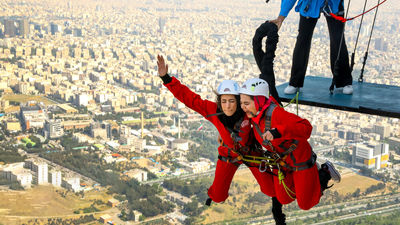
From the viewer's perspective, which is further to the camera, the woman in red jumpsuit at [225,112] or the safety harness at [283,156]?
the woman in red jumpsuit at [225,112]

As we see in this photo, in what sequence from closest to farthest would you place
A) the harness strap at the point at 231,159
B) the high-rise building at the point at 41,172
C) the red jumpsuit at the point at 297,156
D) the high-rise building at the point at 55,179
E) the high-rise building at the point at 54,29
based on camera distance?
1. the red jumpsuit at the point at 297,156
2. the harness strap at the point at 231,159
3. the high-rise building at the point at 55,179
4. the high-rise building at the point at 41,172
5. the high-rise building at the point at 54,29

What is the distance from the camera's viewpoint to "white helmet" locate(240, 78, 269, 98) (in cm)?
289

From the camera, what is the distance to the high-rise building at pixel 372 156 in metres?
21.7

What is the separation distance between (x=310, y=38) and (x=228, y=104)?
1.04 metres

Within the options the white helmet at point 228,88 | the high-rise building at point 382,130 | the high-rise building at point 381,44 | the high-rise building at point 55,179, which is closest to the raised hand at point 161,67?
the white helmet at point 228,88

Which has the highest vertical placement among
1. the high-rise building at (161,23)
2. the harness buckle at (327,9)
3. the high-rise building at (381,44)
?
the harness buckle at (327,9)

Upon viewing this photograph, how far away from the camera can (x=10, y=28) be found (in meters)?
39.3

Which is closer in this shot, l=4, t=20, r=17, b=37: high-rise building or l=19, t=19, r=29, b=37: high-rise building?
l=4, t=20, r=17, b=37: high-rise building

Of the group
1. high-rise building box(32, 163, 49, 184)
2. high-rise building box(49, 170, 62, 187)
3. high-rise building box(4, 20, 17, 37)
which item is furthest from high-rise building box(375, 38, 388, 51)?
high-rise building box(4, 20, 17, 37)

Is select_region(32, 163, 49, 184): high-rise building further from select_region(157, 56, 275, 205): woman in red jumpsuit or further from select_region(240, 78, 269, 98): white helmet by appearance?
select_region(240, 78, 269, 98): white helmet

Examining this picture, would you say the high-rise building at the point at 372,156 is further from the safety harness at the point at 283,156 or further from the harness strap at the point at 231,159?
the safety harness at the point at 283,156

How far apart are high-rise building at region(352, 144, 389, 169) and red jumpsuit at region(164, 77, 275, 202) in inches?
745

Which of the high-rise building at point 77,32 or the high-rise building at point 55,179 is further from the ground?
the high-rise building at point 77,32

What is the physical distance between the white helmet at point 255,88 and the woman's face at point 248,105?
0.03m
